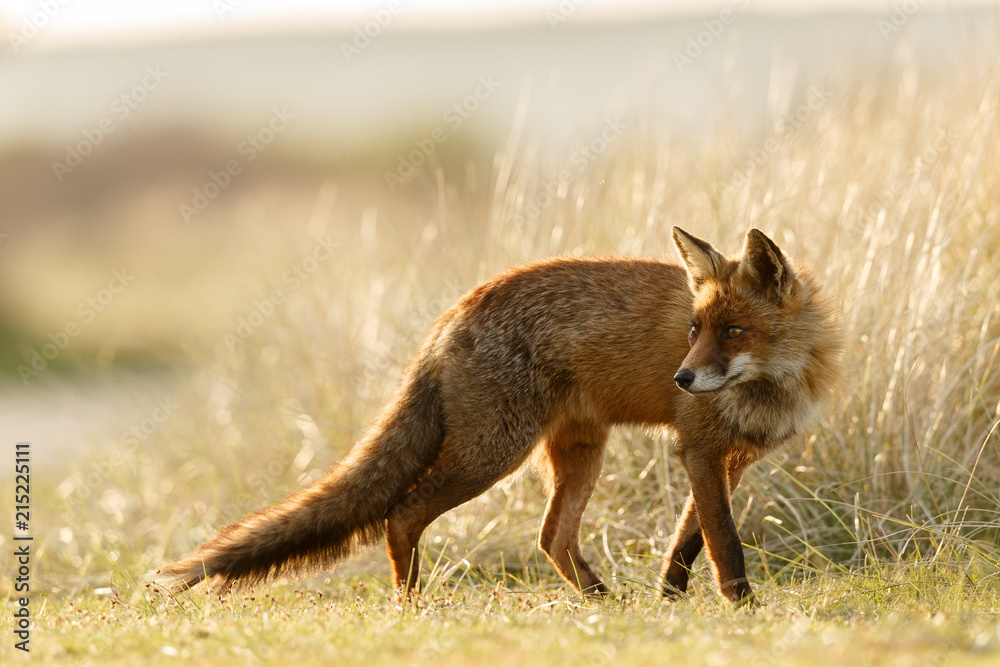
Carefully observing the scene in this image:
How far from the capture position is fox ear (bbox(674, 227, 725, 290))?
177 inches

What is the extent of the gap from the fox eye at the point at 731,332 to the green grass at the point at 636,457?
107 centimetres

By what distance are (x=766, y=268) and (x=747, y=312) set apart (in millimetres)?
215

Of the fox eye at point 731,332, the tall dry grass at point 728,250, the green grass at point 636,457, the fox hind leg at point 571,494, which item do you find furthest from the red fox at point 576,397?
the tall dry grass at point 728,250

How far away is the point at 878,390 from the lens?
560 cm

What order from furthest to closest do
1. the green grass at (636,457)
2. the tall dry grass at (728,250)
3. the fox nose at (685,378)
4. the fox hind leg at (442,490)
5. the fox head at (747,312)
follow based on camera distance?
the tall dry grass at (728,250), the fox hind leg at (442,490), the fox head at (747,312), the fox nose at (685,378), the green grass at (636,457)

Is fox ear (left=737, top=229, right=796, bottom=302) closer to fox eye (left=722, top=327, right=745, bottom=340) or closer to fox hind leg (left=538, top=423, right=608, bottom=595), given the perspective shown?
fox eye (left=722, top=327, right=745, bottom=340)

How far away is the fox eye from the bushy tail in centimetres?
135

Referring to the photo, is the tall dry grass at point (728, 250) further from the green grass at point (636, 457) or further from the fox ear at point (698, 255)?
the fox ear at point (698, 255)

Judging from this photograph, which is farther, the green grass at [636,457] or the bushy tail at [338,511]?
the bushy tail at [338,511]

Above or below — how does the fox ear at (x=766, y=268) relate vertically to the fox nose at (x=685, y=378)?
above

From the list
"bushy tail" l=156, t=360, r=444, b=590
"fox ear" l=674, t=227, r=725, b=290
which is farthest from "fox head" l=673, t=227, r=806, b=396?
"bushy tail" l=156, t=360, r=444, b=590

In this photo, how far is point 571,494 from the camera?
16.9 feet

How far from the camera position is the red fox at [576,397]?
4.44 metres

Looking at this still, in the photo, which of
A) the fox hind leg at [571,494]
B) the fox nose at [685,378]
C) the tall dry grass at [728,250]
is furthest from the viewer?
the tall dry grass at [728,250]
